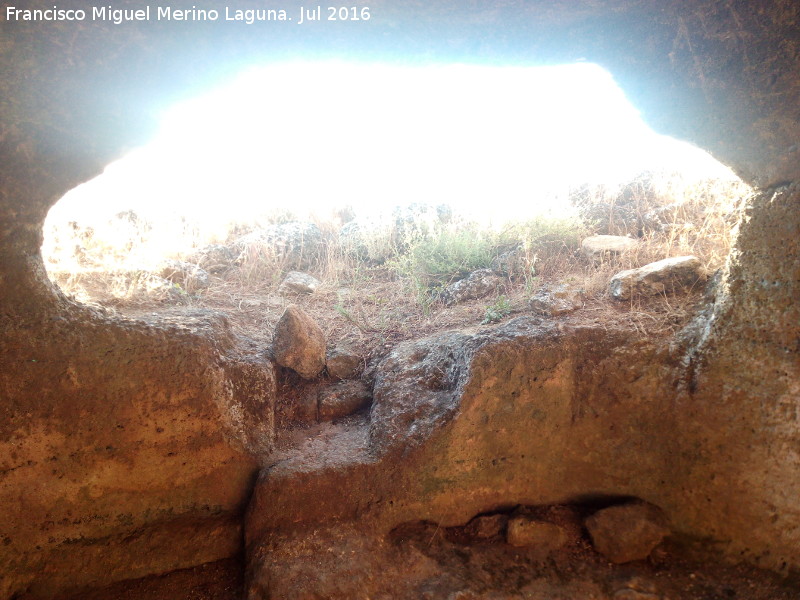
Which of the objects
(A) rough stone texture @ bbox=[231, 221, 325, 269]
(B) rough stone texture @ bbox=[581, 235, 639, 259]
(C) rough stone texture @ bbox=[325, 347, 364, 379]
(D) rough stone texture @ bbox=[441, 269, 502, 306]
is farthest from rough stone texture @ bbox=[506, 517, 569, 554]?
(A) rough stone texture @ bbox=[231, 221, 325, 269]

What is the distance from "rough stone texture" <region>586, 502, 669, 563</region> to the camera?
238 centimetres

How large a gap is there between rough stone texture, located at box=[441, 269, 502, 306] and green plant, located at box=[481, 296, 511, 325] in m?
0.41

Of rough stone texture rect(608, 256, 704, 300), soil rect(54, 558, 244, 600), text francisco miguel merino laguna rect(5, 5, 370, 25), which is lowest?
soil rect(54, 558, 244, 600)

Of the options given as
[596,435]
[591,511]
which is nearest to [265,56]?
[596,435]

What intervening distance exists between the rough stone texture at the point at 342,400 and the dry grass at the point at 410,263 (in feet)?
1.19

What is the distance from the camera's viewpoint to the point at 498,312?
3.18 m

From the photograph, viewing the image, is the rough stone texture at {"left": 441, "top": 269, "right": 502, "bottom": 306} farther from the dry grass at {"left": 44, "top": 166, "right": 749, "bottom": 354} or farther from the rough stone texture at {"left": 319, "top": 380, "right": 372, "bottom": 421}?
the rough stone texture at {"left": 319, "top": 380, "right": 372, "bottom": 421}

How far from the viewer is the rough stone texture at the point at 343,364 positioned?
124 inches

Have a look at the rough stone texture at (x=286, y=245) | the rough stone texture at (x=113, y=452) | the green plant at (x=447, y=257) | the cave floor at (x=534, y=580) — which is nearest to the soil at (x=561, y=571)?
the cave floor at (x=534, y=580)

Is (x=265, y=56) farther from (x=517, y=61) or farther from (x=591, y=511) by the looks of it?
(x=591, y=511)

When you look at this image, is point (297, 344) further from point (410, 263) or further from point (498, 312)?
point (410, 263)

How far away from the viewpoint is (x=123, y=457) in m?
2.40

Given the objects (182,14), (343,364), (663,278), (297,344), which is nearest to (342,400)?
(343,364)

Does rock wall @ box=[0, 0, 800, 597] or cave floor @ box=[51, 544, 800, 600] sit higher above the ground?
rock wall @ box=[0, 0, 800, 597]
